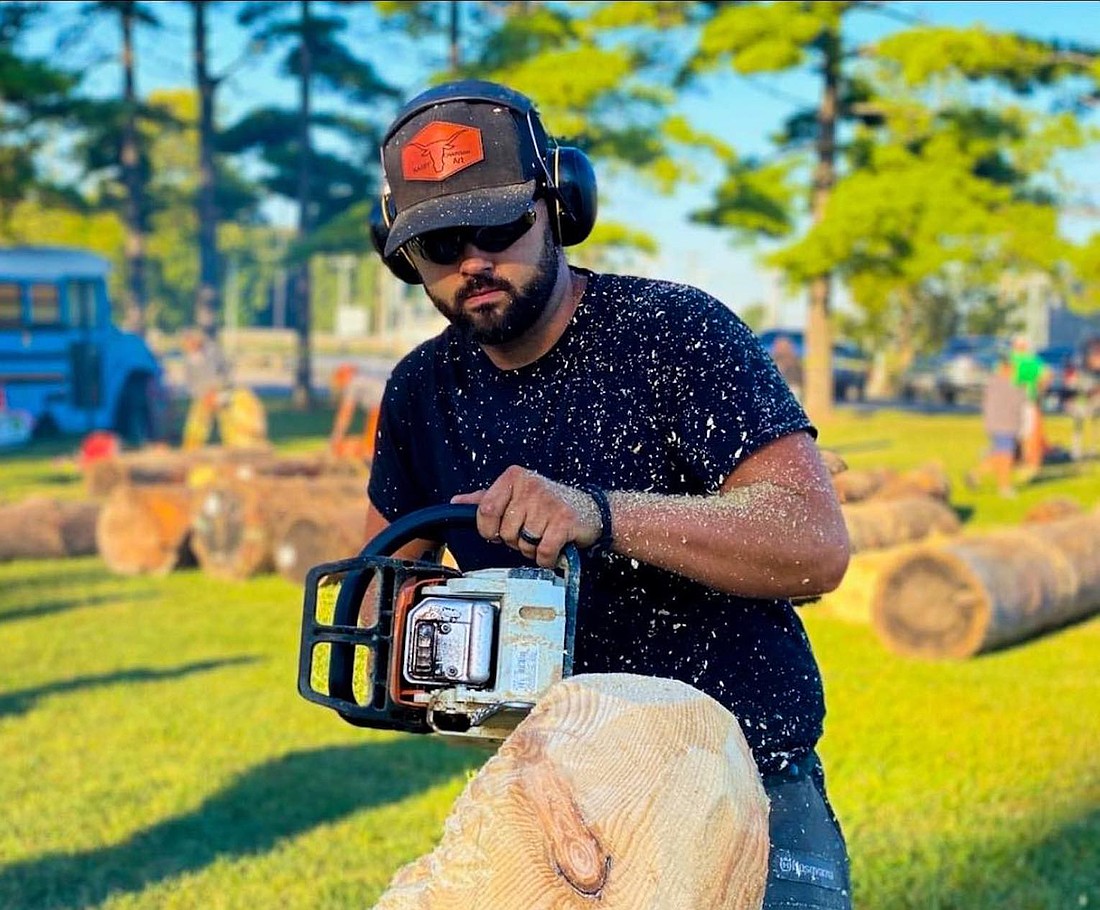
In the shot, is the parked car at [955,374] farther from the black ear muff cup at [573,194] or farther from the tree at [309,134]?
the black ear muff cup at [573,194]

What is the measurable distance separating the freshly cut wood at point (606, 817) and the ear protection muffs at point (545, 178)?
93cm

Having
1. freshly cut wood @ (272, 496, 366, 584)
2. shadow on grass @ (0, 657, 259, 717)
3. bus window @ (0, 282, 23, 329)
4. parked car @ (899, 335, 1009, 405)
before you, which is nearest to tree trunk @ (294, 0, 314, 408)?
bus window @ (0, 282, 23, 329)

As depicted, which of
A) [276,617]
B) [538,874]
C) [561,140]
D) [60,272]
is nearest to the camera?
[538,874]

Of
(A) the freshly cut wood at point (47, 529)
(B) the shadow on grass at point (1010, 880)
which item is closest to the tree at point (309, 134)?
(A) the freshly cut wood at point (47, 529)

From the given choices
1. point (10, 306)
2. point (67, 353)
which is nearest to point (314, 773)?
point (67, 353)

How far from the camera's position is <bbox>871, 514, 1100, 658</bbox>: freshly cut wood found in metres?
9.09

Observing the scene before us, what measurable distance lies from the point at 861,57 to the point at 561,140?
939 inches

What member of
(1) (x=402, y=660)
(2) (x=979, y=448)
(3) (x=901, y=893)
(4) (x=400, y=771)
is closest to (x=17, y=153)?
(2) (x=979, y=448)

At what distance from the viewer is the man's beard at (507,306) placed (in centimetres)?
233

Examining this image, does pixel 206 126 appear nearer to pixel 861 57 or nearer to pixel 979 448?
pixel 861 57

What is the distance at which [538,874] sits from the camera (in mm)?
1684

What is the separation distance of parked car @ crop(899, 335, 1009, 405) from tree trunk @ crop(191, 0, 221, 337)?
2113 cm

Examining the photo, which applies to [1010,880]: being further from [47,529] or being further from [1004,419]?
[1004,419]

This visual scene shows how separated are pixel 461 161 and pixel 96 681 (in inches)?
268
